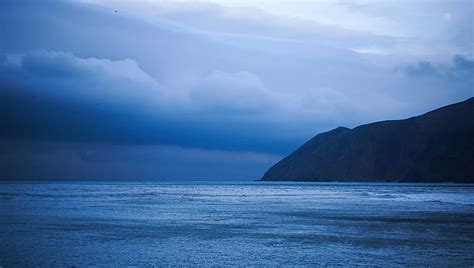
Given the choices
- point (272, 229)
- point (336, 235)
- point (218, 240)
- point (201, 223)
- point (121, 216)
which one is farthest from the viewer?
point (121, 216)

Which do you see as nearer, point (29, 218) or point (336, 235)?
point (336, 235)

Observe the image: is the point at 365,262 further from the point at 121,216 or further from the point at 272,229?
the point at 121,216

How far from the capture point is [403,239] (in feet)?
109

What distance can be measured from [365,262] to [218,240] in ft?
34.4

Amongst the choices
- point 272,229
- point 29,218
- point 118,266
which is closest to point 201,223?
point 272,229

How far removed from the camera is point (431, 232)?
37.1 metres

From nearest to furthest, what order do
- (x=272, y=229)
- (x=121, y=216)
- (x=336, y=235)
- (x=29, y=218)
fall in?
(x=336, y=235) → (x=272, y=229) → (x=29, y=218) → (x=121, y=216)

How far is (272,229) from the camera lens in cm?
3959

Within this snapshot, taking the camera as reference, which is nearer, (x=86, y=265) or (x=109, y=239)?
(x=86, y=265)

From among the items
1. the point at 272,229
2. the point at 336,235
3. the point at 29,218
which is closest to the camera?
the point at 336,235

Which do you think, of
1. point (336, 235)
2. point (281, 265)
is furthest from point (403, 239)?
point (281, 265)

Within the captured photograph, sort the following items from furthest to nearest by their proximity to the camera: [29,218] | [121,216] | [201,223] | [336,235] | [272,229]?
[121,216]
[29,218]
[201,223]
[272,229]
[336,235]

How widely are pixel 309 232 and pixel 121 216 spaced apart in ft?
69.5

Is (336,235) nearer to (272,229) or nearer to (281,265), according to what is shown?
(272,229)
